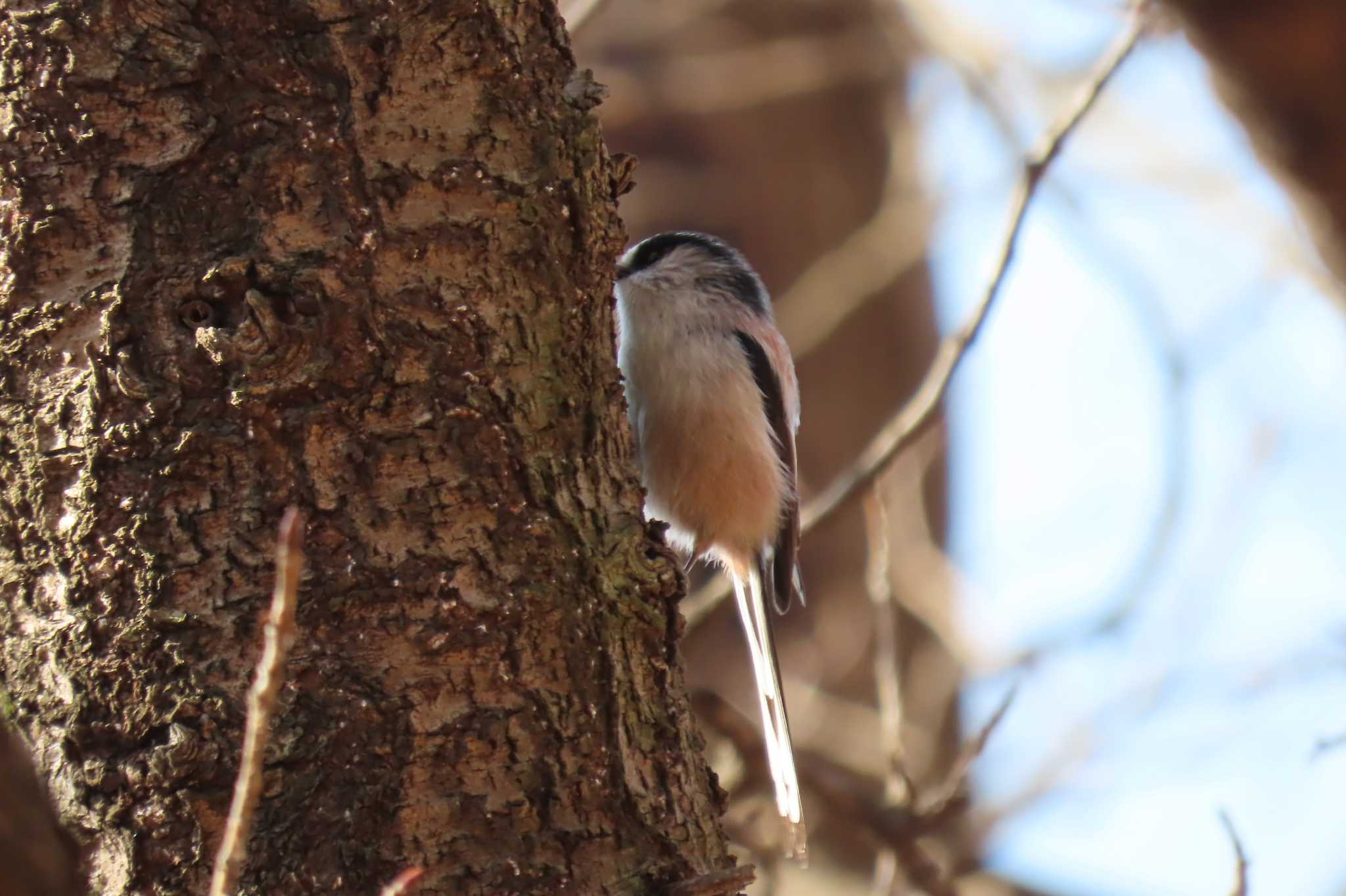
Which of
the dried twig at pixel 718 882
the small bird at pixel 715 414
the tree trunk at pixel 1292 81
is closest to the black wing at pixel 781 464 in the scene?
the small bird at pixel 715 414

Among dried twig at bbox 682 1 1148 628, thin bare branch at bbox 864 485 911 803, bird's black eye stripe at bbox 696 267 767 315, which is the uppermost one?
bird's black eye stripe at bbox 696 267 767 315

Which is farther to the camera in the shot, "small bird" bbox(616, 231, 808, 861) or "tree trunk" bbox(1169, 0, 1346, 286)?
"small bird" bbox(616, 231, 808, 861)

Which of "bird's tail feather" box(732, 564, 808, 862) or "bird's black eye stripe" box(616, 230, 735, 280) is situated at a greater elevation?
"bird's black eye stripe" box(616, 230, 735, 280)

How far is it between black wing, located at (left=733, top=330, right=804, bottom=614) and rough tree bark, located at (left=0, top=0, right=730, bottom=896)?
1.98 m

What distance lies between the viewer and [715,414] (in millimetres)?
3592

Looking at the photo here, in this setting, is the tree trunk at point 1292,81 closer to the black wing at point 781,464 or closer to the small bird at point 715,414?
the small bird at point 715,414

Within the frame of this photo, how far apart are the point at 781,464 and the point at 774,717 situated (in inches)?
38.3

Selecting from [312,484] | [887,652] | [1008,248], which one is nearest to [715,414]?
[887,652]

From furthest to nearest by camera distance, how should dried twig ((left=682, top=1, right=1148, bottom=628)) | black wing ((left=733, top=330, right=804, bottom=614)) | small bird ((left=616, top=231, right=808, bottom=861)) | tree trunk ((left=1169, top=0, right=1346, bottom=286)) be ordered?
1. black wing ((left=733, top=330, right=804, bottom=614))
2. small bird ((left=616, top=231, right=808, bottom=861))
3. dried twig ((left=682, top=1, right=1148, bottom=628))
4. tree trunk ((left=1169, top=0, right=1346, bottom=286))

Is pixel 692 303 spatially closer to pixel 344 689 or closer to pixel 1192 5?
pixel 1192 5

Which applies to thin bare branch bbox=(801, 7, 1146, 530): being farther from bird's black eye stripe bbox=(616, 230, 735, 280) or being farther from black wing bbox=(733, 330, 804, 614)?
bird's black eye stripe bbox=(616, 230, 735, 280)

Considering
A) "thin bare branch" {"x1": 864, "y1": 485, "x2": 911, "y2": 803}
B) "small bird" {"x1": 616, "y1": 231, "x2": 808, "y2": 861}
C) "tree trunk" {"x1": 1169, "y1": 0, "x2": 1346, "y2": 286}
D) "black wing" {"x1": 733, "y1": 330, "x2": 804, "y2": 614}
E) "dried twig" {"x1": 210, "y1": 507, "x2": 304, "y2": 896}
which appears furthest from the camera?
"black wing" {"x1": 733, "y1": 330, "x2": 804, "y2": 614}

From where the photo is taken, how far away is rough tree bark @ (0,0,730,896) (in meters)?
1.60

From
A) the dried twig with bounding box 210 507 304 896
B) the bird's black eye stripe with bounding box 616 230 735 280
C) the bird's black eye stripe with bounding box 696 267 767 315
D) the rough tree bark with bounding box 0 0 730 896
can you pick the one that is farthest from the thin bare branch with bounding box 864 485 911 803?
the dried twig with bounding box 210 507 304 896
